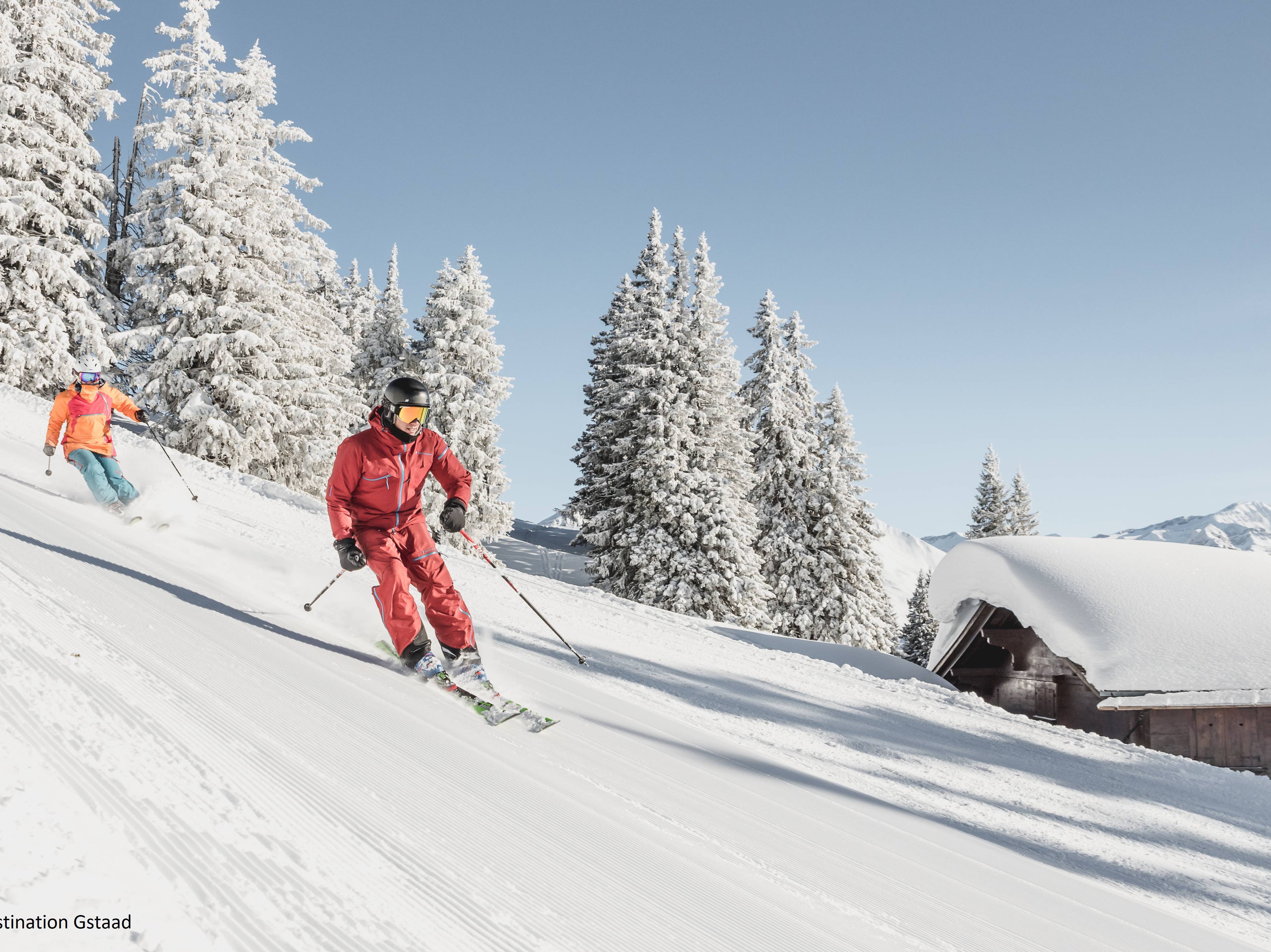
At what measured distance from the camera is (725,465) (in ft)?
89.4

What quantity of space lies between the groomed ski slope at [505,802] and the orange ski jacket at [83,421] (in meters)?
1.51

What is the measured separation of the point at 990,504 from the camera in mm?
43969

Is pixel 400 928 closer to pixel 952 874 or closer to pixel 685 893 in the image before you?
pixel 685 893

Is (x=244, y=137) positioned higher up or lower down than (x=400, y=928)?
higher up

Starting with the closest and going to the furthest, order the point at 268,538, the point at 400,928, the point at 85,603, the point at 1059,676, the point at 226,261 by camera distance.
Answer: the point at 400,928 < the point at 85,603 < the point at 268,538 < the point at 1059,676 < the point at 226,261

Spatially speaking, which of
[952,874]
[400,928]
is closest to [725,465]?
[952,874]

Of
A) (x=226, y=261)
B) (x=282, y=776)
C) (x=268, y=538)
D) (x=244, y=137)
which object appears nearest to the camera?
(x=282, y=776)

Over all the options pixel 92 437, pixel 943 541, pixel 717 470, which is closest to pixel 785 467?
pixel 717 470

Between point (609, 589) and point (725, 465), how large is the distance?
21.0ft

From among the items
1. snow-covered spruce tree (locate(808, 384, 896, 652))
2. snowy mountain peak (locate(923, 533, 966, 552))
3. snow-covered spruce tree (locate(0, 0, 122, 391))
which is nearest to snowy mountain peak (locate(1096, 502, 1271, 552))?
snowy mountain peak (locate(923, 533, 966, 552))

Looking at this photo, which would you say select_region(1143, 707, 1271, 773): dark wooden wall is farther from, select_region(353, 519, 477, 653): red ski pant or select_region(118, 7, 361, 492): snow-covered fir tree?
select_region(118, 7, 361, 492): snow-covered fir tree

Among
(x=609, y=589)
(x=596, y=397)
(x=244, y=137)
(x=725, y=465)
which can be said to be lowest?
(x=609, y=589)

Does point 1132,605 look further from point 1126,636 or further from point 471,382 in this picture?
point 471,382

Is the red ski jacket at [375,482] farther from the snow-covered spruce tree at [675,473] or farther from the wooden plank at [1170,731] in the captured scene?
the snow-covered spruce tree at [675,473]
